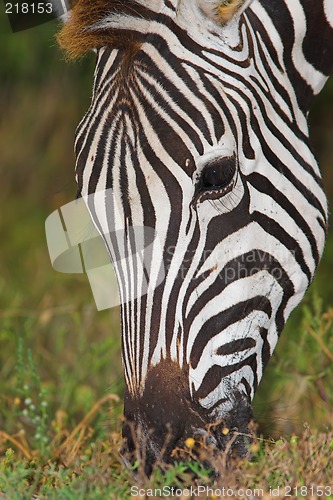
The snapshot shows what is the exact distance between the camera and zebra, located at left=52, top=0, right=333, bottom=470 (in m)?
2.75

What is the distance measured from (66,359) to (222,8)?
3307 mm

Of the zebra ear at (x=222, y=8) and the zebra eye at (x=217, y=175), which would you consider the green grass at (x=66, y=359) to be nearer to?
the zebra eye at (x=217, y=175)

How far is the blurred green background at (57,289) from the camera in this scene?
4746 millimetres

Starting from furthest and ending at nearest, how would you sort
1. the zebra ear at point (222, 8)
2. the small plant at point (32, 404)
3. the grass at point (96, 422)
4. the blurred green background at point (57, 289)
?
1. the blurred green background at point (57, 289)
2. the small plant at point (32, 404)
3. the zebra ear at point (222, 8)
4. the grass at point (96, 422)

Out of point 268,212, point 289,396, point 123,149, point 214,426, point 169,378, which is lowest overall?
point 289,396

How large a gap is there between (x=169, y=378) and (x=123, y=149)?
0.77 m

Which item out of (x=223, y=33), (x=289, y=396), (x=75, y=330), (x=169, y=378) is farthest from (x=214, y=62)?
(x=75, y=330)

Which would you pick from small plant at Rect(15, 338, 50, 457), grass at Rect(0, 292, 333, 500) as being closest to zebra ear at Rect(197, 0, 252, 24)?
grass at Rect(0, 292, 333, 500)

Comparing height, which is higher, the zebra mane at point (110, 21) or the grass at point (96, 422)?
the zebra mane at point (110, 21)

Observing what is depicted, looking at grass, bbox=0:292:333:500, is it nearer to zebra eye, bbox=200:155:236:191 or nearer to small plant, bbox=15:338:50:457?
small plant, bbox=15:338:50:457

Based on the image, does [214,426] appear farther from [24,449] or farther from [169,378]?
[24,449]

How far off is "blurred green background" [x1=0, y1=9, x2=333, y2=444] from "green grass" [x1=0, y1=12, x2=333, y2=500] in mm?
13

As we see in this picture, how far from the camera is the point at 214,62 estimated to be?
285 cm

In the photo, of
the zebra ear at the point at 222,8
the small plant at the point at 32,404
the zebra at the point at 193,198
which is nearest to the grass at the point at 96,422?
the small plant at the point at 32,404
